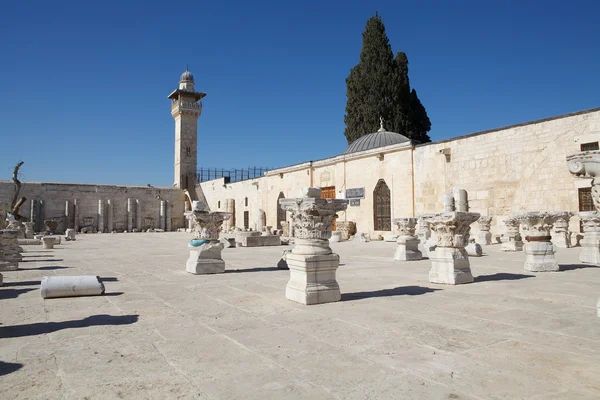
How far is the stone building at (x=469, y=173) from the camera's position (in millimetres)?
14453

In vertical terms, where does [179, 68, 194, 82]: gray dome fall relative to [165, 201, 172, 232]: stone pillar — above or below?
above

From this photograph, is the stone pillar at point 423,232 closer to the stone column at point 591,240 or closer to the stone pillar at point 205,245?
the stone column at point 591,240

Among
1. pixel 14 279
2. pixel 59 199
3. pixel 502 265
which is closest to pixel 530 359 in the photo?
pixel 502 265

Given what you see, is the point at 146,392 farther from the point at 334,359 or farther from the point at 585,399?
the point at 585,399

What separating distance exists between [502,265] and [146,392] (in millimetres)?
8684

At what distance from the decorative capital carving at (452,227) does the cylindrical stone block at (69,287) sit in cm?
542

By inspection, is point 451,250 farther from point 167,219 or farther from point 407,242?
point 167,219

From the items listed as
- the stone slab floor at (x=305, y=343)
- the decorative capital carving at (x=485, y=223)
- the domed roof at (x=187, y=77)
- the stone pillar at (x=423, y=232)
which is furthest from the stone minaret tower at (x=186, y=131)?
the stone slab floor at (x=305, y=343)

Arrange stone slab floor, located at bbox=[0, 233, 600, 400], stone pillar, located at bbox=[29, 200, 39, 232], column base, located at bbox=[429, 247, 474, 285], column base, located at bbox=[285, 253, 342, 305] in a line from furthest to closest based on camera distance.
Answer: stone pillar, located at bbox=[29, 200, 39, 232], column base, located at bbox=[429, 247, 474, 285], column base, located at bbox=[285, 253, 342, 305], stone slab floor, located at bbox=[0, 233, 600, 400]

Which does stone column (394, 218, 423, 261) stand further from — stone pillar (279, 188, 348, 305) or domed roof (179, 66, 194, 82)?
domed roof (179, 66, 194, 82)

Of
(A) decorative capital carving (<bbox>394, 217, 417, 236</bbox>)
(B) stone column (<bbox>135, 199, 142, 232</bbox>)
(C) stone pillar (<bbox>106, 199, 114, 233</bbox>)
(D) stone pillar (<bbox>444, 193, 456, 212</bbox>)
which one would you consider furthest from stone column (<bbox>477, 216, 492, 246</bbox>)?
(C) stone pillar (<bbox>106, 199, 114, 233</bbox>)

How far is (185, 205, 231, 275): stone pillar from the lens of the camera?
8.45 m

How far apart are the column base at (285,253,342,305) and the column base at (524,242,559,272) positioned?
4904 mm

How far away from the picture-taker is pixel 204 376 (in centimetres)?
289
